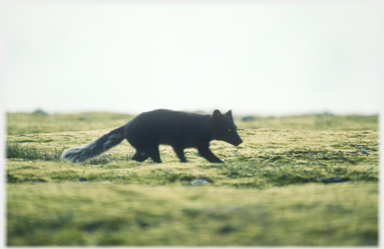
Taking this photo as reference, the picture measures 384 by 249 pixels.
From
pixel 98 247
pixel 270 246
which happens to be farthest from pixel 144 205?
pixel 270 246

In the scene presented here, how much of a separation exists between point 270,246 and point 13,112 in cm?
3964

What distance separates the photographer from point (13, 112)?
3769cm

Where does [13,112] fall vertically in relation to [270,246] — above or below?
above

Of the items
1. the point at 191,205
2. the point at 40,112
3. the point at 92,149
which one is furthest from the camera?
the point at 40,112

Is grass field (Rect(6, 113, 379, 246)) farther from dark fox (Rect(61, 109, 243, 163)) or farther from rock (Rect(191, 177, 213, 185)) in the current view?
dark fox (Rect(61, 109, 243, 163))

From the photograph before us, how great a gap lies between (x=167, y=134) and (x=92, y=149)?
8.63ft

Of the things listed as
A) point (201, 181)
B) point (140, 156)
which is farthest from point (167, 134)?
point (201, 181)

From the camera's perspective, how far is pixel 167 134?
36.8 ft

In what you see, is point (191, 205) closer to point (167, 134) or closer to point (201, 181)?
point (201, 181)

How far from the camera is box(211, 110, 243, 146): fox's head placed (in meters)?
11.5

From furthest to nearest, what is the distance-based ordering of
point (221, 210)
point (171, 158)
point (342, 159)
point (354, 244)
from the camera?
point (171, 158), point (342, 159), point (221, 210), point (354, 244)

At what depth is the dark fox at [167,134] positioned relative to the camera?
36.6ft

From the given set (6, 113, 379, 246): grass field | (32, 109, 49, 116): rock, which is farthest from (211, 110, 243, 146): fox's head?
(32, 109, 49, 116): rock

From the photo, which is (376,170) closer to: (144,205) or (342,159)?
(342,159)
